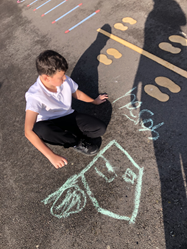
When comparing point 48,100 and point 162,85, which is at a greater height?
point 48,100

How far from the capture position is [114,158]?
2.88 m

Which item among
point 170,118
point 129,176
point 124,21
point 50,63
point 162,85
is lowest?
point 129,176

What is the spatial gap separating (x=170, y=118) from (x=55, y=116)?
77.1 inches

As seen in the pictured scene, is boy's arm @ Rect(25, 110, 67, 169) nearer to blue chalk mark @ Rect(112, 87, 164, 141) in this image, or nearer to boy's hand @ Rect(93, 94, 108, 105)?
boy's hand @ Rect(93, 94, 108, 105)

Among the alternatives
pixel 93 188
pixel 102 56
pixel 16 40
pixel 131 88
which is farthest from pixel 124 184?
pixel 16 40

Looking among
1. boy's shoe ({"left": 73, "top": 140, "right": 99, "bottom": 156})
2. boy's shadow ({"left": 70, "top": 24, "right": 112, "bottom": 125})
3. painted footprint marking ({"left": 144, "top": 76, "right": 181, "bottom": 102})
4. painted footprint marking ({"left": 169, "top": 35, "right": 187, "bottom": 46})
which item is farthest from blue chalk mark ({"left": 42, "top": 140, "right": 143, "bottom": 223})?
painted footprint marking ({"left": 169, "top": 35, "right": 187, "bottom": 46})

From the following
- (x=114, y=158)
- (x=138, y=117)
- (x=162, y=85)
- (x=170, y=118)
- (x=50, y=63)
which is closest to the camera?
(x=50, y=63)

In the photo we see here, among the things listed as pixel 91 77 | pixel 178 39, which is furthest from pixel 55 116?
pixel 178 39

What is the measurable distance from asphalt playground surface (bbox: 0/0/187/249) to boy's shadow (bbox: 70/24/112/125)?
0.02 m

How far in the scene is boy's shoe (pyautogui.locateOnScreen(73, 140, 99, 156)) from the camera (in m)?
2.89

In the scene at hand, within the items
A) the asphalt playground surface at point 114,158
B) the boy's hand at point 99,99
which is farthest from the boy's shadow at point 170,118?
the boy's hand at point 99,99

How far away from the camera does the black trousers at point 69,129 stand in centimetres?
255

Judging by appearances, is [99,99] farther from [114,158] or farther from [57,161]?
[57,161]

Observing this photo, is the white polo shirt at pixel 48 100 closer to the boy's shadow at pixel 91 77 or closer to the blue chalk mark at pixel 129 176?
the boy's shadow at pixel 91 77
